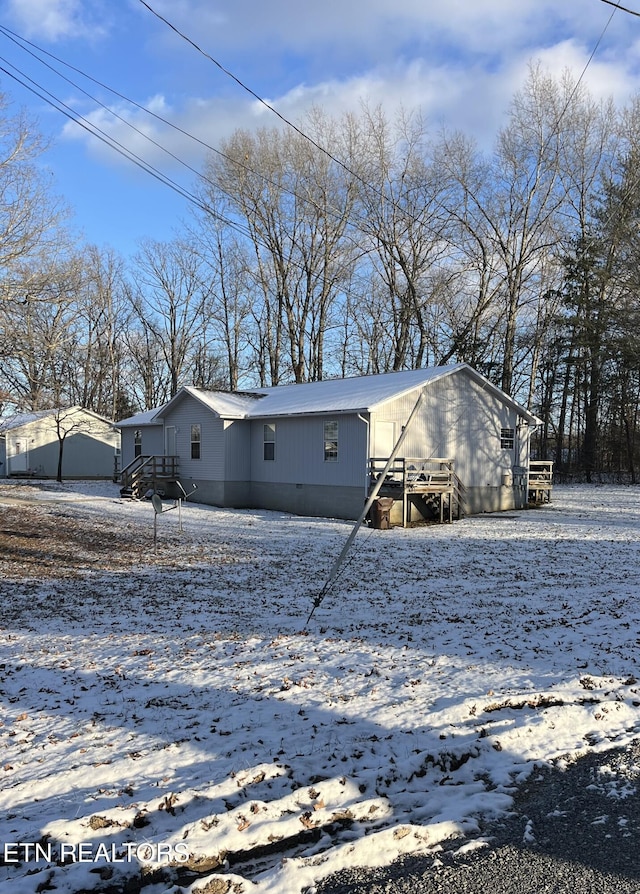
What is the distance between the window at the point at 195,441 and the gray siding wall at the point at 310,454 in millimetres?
2343

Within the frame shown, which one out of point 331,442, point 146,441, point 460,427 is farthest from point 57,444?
point 460,427

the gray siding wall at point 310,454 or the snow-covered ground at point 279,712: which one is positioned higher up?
the gray siding wall at point 310,454

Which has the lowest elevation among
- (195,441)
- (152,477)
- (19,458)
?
(152,477)

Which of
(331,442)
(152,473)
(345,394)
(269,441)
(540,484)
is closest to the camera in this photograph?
(331,442)

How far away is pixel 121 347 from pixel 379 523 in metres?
38.1

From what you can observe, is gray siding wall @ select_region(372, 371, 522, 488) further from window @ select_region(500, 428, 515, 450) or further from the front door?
the front door

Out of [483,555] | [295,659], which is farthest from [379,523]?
[295,659]

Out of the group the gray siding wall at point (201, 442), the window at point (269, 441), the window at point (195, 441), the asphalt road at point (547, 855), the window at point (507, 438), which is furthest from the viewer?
the window at point (195, 441)

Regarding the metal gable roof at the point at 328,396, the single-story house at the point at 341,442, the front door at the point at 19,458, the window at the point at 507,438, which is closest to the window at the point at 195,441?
the single-story house at the point at 341,442

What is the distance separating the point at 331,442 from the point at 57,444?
85.9 feet

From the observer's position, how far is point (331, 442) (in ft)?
65.9

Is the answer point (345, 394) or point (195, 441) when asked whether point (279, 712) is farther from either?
point (195, 441)

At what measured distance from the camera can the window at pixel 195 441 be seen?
79.6ft

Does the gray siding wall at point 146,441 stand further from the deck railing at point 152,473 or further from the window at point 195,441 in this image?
the window at point 195,441
